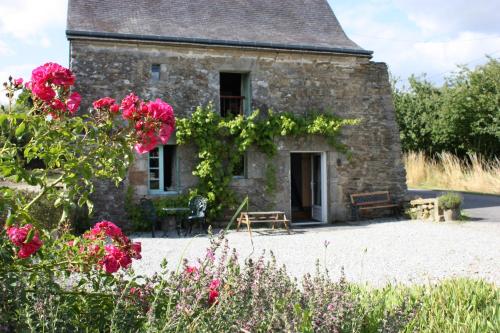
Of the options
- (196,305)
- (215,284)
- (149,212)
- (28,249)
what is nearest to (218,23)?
(149,212)

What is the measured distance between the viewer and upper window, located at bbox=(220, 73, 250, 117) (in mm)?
12977

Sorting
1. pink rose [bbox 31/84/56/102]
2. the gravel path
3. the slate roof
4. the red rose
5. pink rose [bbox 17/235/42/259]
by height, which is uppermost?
the slate roof

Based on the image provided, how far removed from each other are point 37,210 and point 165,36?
4.90 metres

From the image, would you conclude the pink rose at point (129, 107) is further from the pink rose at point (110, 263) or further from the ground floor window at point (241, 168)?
the ground floor window at point (241, 168)

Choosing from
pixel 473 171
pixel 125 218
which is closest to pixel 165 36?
pixel 125 218

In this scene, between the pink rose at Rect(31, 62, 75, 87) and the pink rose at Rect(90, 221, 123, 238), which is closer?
the pink rose at Rect(31, 62, 75, 87)

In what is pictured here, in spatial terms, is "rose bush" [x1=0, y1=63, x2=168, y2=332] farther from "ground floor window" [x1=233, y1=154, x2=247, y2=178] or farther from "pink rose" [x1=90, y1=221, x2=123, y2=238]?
"ground floor window" [x1=233, y1=154, x2=247, y2=178]

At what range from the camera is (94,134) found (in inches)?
118

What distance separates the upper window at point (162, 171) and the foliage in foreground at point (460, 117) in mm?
14820

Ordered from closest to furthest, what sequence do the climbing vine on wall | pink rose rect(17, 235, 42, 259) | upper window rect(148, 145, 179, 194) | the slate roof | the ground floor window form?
pink rose rect(17, 235, 42, 259) → the slate roof → the climbing vine on wall → upper window rect(148, 145, 179, 194) → the ground floor window

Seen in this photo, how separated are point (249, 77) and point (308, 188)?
4179mm

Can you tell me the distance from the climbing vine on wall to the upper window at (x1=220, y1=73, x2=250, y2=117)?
53 cm

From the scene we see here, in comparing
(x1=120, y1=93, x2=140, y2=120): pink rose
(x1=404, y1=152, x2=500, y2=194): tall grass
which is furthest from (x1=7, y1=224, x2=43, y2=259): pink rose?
(x1=404, y1=152, x2=500, y2=194): tall grass

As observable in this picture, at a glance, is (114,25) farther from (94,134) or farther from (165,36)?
(94,134)
